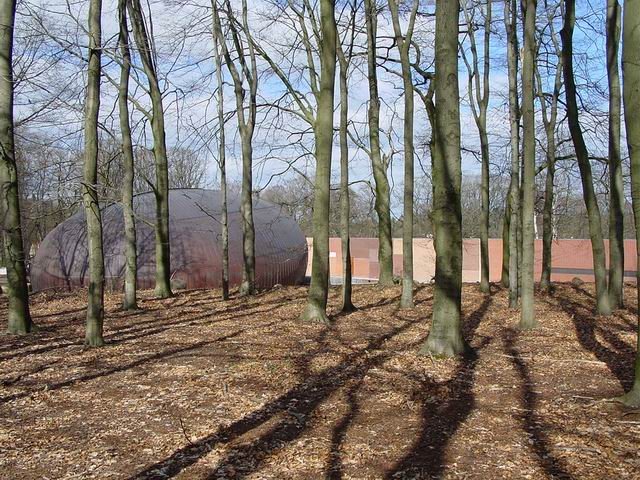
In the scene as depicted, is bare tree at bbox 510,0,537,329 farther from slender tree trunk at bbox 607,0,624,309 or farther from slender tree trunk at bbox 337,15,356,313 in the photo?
slender tree trunk at bbox 337,15,356,313

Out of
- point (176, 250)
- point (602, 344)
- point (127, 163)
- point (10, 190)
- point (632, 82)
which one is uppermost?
point (127, 163)

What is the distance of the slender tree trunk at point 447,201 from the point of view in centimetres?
896

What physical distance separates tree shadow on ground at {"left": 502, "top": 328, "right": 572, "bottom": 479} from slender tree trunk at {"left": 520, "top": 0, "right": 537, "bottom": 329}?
222 centimetres

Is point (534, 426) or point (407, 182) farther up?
point (407, 182)

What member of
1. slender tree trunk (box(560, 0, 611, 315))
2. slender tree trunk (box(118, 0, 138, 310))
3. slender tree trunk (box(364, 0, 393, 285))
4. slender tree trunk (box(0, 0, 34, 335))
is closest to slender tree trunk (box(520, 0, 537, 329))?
slender tree trunk (box(560, 0, 611, 315))

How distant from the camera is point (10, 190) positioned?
11.0 metres

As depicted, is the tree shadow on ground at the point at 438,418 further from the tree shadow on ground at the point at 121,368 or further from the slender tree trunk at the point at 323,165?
the tree shadow on ground at the point at 121,368

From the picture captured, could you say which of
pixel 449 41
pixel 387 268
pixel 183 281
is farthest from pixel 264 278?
pixel 449 41

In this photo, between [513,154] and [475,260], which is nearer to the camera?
[513,154]

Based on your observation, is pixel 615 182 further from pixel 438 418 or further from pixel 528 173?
pixel 438 418

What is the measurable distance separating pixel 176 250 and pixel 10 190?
1261 cm

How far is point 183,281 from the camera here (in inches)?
896

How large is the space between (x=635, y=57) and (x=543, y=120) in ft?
47.9

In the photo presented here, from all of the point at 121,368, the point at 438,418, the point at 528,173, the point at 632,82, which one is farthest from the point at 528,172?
the point at 121,368
